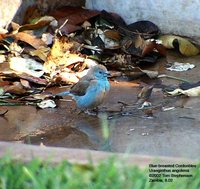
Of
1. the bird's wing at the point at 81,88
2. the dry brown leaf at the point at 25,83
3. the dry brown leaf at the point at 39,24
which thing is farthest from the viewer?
the dry brown leaf at the point at 39,24

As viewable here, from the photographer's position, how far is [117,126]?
215 inches

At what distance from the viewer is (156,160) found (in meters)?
3.63

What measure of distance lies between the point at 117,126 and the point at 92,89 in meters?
0.56

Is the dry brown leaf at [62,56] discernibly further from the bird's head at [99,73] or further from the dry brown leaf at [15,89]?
the bird's head at [99,73]

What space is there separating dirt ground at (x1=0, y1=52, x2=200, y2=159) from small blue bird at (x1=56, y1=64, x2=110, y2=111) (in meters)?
0.12

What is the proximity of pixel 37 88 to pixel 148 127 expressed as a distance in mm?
1672

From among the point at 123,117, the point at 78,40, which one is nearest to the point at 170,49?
the point at 78,40

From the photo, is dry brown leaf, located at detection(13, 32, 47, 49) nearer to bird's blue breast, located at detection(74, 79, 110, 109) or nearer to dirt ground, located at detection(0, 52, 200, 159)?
dirt ground, located at detection(0, 52, 200, 159)

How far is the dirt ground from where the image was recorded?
15.8 feet

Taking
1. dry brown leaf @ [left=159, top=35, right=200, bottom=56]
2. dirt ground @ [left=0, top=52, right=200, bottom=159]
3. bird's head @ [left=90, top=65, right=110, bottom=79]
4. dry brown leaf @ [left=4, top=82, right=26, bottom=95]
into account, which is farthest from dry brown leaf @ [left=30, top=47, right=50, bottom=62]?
dry brown leaf @ [left=159, top=35, right=200, bottom=56]

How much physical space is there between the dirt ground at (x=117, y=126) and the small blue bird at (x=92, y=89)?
120 millimetres

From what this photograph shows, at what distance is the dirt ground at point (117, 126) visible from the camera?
4.82 metres

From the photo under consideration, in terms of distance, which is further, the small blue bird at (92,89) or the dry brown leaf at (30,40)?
the dry brown leaf at (30,40)

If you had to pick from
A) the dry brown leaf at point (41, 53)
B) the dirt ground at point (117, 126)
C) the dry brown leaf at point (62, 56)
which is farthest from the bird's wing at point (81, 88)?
the dry brown leaf at point (41, 53)
